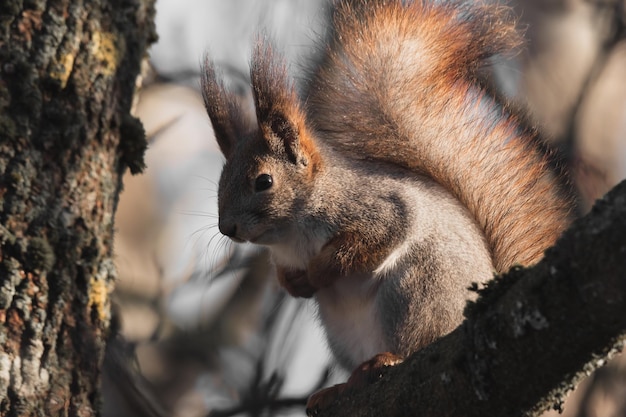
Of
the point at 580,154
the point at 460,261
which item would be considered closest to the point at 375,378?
the point at 460,261

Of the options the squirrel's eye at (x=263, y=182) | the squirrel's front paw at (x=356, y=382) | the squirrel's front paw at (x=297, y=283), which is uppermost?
the squirrel's eye at (x=263, y=182)

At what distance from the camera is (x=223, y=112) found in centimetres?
268

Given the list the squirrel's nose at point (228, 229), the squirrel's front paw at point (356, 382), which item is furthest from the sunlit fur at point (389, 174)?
the squirrel's front paw at point (356, 382)

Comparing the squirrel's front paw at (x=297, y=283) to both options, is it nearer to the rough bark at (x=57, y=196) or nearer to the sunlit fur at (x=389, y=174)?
the sunlit fur at (x=389, y=174)

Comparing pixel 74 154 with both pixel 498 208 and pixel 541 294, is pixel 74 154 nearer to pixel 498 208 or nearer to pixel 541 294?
pixel 541 294

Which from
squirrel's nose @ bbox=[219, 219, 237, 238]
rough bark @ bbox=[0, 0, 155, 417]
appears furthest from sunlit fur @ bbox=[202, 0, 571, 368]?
rough bark @ bbox=[0, 0, 155, 417]

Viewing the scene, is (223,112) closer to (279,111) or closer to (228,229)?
(279,111)

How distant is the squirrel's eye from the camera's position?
8.02 ft

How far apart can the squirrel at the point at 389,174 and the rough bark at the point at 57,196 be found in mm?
675

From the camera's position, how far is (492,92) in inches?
103

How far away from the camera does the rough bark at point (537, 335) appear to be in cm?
104

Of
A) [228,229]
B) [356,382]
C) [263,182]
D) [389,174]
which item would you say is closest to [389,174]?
[389,174]

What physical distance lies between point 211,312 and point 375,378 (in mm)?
2036

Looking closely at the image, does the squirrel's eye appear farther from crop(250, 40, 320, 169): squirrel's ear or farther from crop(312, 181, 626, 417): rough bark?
crop(312, 181, 626, 417): rough bark
